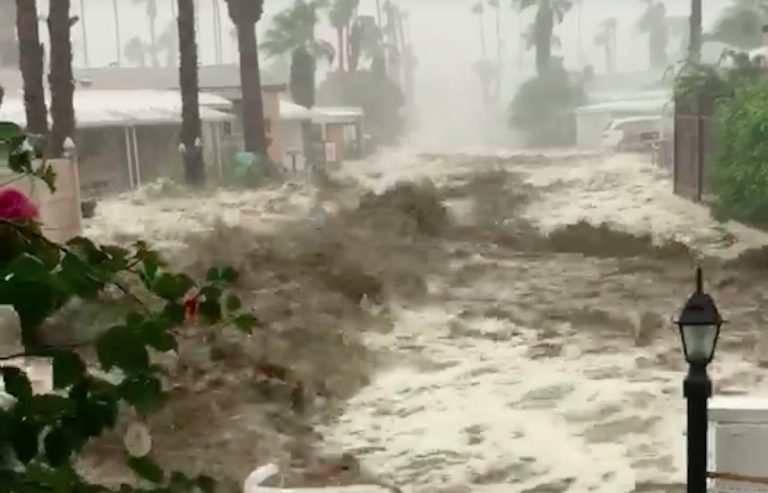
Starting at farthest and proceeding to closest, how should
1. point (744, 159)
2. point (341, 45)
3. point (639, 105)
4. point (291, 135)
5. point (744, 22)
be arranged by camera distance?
point (639, 105), point (341, 45), point (744, 159), point (291, 135), point (744, 22)

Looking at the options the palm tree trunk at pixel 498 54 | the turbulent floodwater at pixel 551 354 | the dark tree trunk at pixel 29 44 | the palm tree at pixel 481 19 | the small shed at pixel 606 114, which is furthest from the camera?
the small shed at pixel 606 114

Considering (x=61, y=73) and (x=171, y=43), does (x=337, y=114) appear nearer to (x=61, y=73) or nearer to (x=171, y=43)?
(x=171, y=43)

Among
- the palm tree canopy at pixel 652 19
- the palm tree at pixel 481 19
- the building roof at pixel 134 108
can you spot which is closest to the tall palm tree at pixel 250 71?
the building roof at pixel 134 108

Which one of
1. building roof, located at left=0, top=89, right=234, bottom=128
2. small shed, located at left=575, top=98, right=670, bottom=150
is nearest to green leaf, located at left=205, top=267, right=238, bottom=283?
building roof, located at left=0, top=89, right=234, bottom=128

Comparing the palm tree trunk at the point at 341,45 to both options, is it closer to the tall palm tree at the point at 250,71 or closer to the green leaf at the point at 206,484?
the tall palm tree at the point at 250,71

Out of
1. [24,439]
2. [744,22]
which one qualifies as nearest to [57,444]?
[24,439]

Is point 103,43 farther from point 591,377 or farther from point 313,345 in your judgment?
point 591,377

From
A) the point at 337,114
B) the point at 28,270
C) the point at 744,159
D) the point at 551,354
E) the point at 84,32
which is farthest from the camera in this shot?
the point at 337,114
